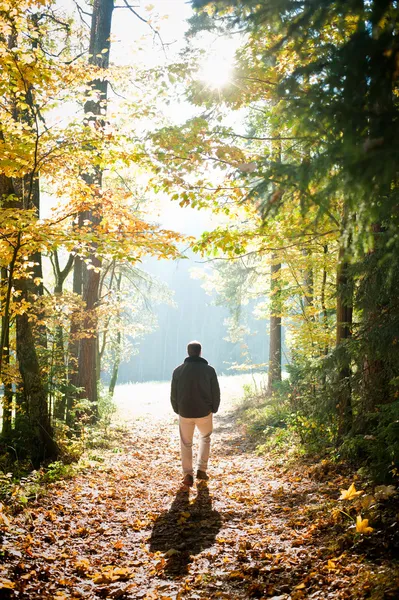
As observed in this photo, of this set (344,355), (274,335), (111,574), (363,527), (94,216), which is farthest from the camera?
(274,335)

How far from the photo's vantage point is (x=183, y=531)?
5.00 metres

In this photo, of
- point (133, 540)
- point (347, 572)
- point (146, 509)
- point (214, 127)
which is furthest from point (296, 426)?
point (214, 127)

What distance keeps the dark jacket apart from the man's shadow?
4.10 ft

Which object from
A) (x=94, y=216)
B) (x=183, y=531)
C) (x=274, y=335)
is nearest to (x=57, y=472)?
(x=183, y=531)

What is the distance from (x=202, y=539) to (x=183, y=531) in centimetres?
34

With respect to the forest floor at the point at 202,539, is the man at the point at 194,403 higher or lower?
higher

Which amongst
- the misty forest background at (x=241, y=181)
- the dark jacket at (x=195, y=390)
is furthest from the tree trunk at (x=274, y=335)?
the dark jacket at (x=195, y=390)

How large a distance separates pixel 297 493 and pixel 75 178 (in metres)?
6.25

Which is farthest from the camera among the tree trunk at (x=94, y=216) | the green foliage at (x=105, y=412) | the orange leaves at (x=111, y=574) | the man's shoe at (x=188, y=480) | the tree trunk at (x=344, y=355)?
the green foliage at (x=105, y=412)

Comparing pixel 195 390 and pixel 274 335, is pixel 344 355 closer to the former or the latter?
pixel 195 390

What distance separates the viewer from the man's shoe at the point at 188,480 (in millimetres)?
6832

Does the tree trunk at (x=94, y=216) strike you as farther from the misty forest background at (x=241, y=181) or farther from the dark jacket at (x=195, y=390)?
the dark jacket at (x=195, y=390)

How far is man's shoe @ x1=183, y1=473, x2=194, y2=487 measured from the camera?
6832mm

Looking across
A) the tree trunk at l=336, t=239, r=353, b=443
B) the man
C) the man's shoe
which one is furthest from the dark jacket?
the tree trunk at l=336, t=239, r=353, b=443
